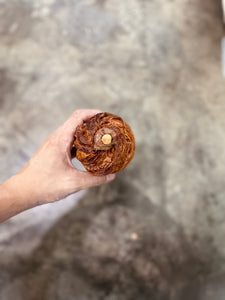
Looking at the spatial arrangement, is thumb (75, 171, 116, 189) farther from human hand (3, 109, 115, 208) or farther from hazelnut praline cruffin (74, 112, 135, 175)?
hazelnut praline cruffin (74, 112, 135, 175)

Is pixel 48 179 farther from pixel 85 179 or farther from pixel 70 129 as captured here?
pixel 70 129

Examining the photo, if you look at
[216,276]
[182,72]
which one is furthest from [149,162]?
[216,276]

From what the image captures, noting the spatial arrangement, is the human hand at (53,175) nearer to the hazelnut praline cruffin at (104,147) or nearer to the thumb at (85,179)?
the thumb at (85,179)

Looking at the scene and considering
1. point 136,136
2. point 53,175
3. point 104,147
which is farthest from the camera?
point 136,136

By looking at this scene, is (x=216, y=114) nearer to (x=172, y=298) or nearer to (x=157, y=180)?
(x=157, y=180)

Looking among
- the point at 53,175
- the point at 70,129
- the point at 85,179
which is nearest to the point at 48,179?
the point at 53,175
